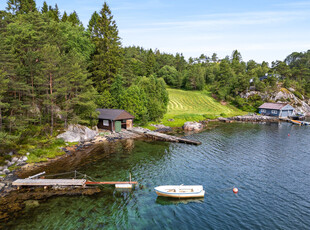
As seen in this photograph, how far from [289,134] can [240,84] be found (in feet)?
178

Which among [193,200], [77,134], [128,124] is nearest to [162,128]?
[128,124]

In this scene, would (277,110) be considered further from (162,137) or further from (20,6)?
(20,6)

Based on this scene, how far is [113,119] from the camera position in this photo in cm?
4931

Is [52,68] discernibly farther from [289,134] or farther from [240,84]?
[240,84]

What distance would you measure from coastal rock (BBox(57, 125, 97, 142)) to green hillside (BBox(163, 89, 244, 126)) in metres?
28.4

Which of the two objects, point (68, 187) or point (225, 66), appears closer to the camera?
point (68, 187)

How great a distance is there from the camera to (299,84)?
370ft

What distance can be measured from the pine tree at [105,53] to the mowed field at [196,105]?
1191 inches

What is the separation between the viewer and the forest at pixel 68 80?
35.8m

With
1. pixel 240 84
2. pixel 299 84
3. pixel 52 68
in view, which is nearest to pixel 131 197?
pixel 52 68

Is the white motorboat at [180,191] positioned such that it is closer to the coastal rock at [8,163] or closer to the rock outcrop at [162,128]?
the coastal rock at [8,163]

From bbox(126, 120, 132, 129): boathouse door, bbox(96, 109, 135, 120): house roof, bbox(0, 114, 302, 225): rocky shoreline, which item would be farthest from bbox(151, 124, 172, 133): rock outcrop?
bbox(96, 109, 135, 120): house roof

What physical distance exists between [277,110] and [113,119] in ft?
249

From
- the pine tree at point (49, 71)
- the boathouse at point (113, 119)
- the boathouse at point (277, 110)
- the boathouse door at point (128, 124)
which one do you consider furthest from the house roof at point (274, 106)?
the pine tree at point (49, 71)
